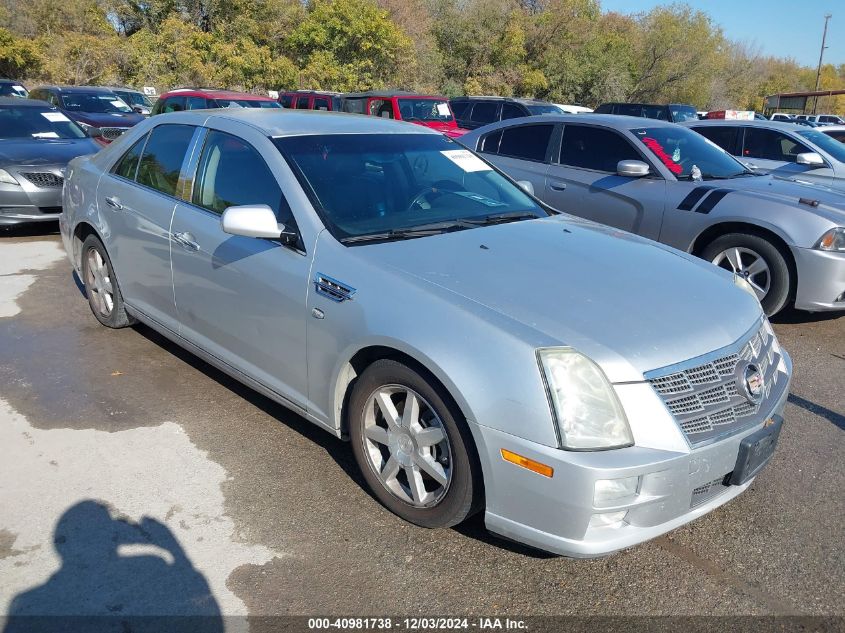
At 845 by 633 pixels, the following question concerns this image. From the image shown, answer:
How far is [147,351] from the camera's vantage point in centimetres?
500

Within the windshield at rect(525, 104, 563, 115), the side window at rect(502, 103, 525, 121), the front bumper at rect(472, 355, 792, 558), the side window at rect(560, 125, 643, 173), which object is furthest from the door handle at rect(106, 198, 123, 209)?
the side window at rect(502, 103, 525, 121)

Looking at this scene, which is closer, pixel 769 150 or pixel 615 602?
pixel 615 602

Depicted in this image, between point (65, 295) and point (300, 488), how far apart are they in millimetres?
3919

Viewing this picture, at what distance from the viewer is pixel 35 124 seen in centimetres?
951

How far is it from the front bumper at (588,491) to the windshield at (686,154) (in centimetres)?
441

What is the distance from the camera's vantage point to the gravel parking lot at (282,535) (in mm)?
2666

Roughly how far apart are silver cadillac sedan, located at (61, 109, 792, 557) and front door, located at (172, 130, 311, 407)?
12 mm

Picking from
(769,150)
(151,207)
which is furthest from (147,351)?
(769,150)

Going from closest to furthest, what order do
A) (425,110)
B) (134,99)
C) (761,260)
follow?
(761,260) → (425,110) → (134,99)

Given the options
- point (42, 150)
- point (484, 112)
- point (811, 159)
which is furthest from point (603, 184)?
point (484, 112)

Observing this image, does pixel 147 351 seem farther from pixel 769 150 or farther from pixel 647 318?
pixel 769 150

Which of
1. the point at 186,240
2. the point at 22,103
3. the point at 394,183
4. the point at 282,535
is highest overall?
the point at 22,103

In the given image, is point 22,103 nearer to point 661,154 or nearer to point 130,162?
point 130,162

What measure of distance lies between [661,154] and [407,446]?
4.74 m
